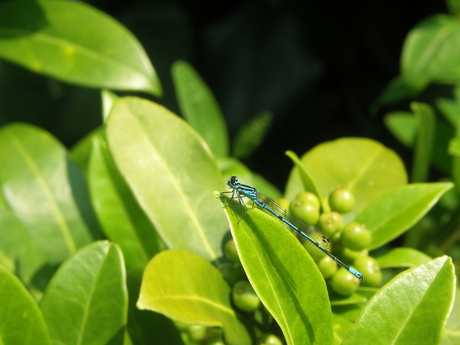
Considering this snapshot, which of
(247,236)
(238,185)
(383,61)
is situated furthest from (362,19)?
(247,236)

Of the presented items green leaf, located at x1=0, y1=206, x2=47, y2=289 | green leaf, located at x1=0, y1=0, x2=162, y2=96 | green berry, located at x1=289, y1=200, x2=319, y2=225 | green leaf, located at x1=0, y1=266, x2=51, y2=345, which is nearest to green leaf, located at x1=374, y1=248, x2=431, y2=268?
green berry, located at x1=289, y1=200, x2=319, y2=225

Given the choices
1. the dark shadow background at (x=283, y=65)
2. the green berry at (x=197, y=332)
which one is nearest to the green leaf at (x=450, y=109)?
the dark shadow background at (x=283, y=65)

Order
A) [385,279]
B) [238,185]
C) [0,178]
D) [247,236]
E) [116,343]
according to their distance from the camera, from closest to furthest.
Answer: [247,236] < [116,343] < [238,185] < [0,178] < [385,279]

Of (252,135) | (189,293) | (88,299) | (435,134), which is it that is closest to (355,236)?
(189,293)

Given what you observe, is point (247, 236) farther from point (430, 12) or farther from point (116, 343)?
point (430, 12)

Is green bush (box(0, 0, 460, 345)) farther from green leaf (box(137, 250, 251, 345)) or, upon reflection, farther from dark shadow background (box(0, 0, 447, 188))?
dark shadow background (box(0, 0, 447, 188))
